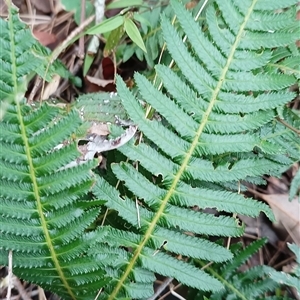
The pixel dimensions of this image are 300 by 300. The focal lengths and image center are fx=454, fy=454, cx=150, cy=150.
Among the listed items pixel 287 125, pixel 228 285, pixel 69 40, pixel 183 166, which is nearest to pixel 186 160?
pixel 183 166

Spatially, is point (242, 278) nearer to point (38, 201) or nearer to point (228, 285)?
point (228, 285)

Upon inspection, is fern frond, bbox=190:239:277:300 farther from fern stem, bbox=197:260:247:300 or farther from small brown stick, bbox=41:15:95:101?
small brown stick, bbox=41:15:95:101

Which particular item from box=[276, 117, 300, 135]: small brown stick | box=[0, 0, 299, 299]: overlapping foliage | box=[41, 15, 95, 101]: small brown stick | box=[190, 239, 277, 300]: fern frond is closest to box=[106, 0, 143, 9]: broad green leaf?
box=[41, 15, 95, 101]: small brown stick

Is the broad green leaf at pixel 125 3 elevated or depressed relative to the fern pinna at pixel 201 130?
elevated

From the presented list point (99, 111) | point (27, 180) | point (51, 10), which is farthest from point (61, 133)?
point (51, 10)

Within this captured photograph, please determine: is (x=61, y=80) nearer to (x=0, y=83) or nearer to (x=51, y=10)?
(x=51, y=10)

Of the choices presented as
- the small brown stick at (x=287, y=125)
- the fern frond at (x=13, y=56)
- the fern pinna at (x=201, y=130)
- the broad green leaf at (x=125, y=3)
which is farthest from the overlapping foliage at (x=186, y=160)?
the broad green leaf at (x=125, y=3)

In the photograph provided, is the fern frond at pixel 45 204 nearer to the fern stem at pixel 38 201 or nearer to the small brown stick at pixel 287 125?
the fern stem at pixel 38 201
